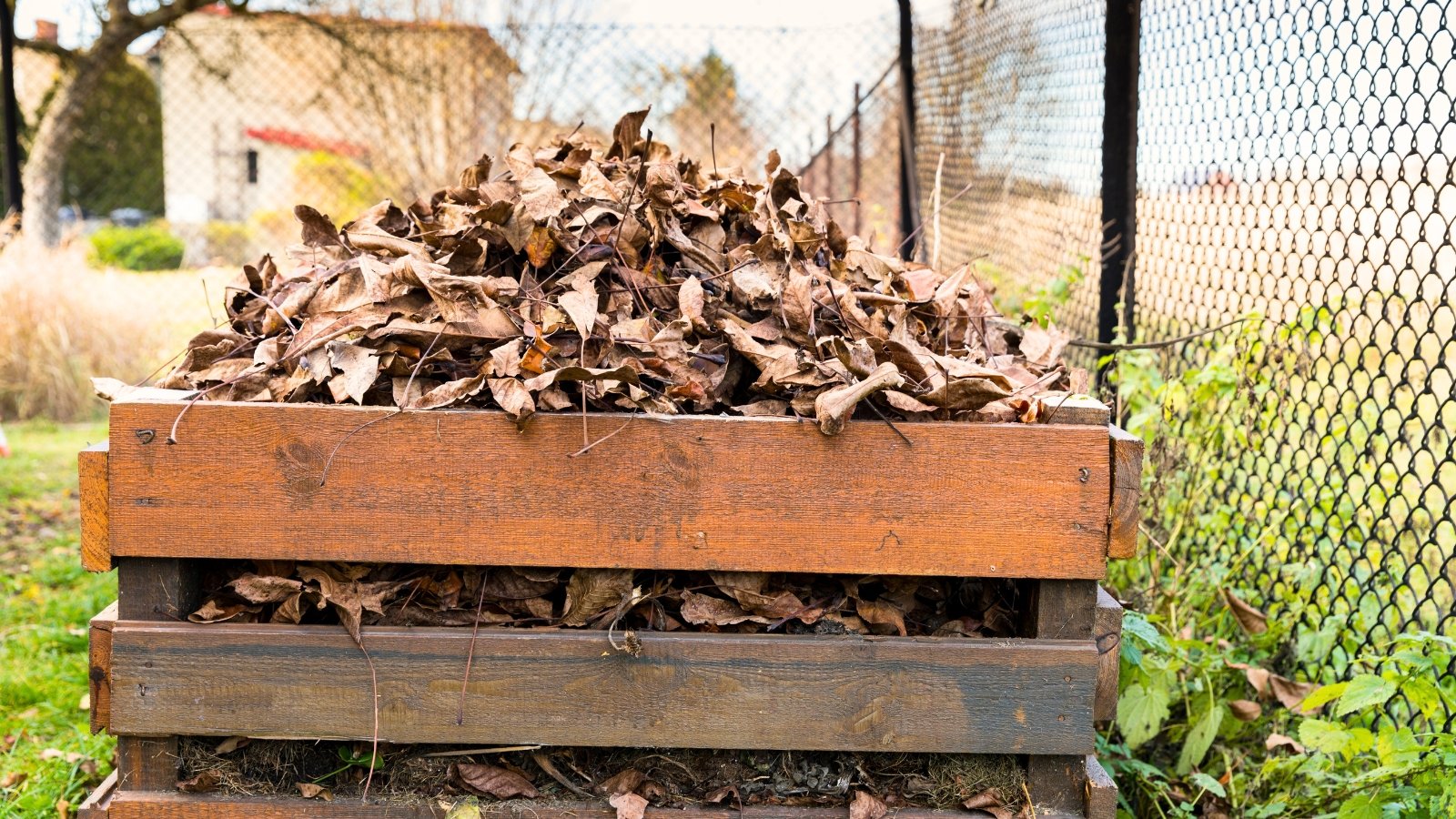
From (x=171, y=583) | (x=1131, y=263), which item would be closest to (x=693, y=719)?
(x=171, y=583)

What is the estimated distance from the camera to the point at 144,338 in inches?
339

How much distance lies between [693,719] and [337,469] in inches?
26.7

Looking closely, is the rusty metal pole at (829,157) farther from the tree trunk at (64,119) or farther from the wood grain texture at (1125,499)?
the tree trunk at (64,119)

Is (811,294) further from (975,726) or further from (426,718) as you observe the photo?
(426,718)

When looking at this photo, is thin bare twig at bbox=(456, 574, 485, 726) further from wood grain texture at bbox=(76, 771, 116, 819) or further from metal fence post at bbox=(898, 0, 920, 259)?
metal fence post at bbox=(898, 0, 920, 259)

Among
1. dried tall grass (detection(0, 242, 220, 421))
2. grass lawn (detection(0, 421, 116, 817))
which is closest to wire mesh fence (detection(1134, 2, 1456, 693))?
grass lawn (detection(0, 421, 116, 817))

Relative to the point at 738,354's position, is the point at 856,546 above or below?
below

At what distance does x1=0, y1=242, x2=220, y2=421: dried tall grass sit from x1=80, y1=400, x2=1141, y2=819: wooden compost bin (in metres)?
7.19

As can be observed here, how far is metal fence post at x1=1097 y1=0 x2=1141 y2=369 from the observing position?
3.55 meters

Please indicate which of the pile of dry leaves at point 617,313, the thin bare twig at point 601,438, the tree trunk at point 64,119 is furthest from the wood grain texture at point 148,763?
the tree trunk at point 64,119

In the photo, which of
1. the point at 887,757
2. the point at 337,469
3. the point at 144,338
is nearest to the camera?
the point at 337,469

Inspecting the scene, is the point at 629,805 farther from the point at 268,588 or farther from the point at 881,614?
the point at 268,588

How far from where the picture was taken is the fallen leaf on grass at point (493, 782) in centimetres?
186

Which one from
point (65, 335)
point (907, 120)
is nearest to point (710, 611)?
point (907, 120)
